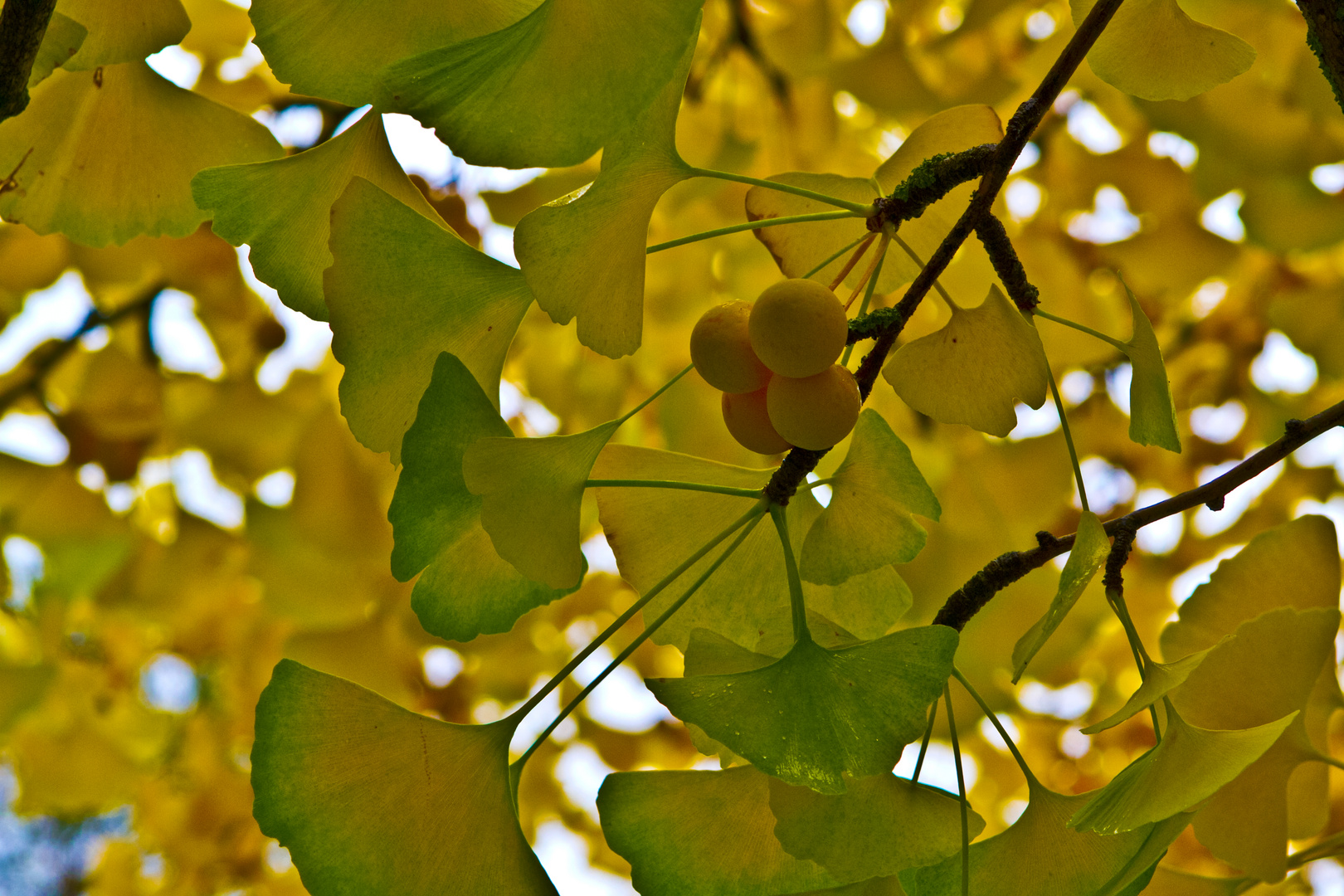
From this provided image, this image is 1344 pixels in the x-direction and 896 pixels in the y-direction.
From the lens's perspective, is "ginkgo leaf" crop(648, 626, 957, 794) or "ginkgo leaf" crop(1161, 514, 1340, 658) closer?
"ginkgo leaf" crop(648, 626, 957, 794)

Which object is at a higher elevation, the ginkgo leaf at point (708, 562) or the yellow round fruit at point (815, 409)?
the yellow round fruit at point (815, 409)

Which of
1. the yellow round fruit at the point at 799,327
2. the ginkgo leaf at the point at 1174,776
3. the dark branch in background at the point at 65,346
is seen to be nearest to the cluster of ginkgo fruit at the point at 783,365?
the yellow round fruit at the point at 799,327

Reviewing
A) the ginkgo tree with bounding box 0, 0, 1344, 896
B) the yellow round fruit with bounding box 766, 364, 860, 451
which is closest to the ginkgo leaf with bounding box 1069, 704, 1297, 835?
the ginkgo tree with bounding box 0, 0, 1344, 896

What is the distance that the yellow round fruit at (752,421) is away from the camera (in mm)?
283

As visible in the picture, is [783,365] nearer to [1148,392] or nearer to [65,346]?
[1148,392]

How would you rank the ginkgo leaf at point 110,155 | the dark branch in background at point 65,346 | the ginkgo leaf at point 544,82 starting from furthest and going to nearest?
the dark branch in background at point 65,346 < the ginkgo leaf at point 110,155 < the ginkgo leaf at point 544,82

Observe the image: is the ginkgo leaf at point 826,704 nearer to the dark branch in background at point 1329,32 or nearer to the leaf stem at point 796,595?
the leaf stem at point 796,595

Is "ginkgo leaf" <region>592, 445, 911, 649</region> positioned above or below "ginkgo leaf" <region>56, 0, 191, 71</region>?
above

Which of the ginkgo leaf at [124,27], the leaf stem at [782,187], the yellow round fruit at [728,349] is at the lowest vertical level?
the ginkgo leaf at [124,27]

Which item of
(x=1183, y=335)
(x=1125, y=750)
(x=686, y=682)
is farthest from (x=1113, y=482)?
(x=686, y=682)

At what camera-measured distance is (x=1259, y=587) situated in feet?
1.18

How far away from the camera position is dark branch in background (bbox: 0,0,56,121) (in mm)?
228

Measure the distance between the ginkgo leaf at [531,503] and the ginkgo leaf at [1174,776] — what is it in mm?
134

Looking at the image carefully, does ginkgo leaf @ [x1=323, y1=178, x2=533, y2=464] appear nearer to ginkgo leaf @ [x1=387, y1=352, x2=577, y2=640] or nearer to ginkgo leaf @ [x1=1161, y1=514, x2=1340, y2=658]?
ginkgo leaf @ [x1=387, y1=352, x2=577, y2=640]
